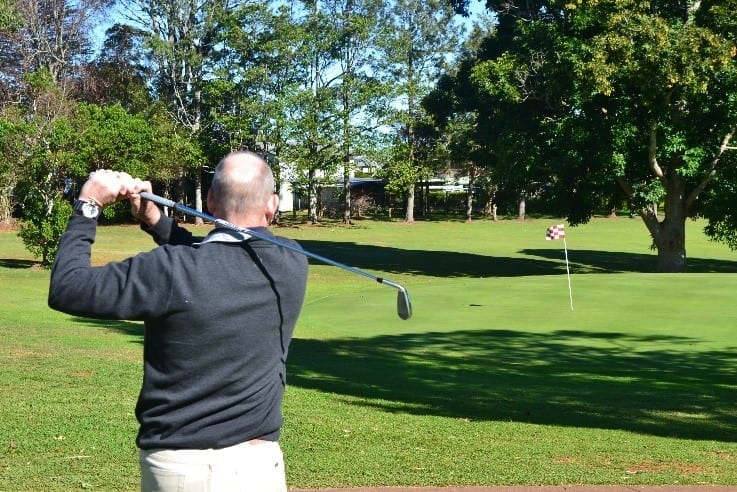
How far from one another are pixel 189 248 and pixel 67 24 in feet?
213

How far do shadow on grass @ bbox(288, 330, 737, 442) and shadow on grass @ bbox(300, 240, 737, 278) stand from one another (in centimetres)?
2119

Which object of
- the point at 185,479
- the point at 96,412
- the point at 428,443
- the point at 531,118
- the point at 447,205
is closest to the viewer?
the point at 185,479

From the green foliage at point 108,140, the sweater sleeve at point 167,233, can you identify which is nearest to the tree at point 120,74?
the green foliage at point 108,140

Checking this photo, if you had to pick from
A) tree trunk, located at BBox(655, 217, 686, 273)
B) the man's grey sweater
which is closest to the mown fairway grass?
the man's grey sweater

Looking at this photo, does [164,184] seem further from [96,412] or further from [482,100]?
[96,412]

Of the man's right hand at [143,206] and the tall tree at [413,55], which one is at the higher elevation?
the tall tree at [413,55]

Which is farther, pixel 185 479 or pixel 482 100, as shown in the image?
pixel 482 100

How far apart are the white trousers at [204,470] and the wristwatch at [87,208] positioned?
29.6 inches

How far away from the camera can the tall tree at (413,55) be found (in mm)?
67938

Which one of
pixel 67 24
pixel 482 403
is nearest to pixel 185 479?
pixel 482 403

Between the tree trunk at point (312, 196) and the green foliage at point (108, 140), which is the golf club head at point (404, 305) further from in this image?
the tree trunk at point (312, 196)

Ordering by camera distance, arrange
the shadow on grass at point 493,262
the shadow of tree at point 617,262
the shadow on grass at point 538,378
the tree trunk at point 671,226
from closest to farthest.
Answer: the shadow on grass at point 538,378 < the tree trunk at point 671,226 < the shadow on grass at point 493,262 < the shadow of tree at point 617,262

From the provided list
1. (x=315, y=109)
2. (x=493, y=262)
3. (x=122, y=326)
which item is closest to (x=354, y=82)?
(x=315, y=109)

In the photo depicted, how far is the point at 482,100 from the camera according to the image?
39031mm
